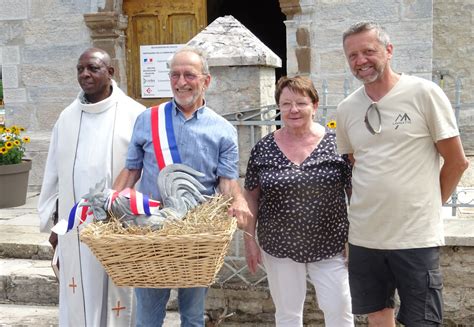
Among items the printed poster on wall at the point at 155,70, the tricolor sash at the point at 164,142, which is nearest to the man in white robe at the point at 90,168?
the tricolor sash at the point at 164,142

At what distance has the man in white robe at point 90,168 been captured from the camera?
3176 mm

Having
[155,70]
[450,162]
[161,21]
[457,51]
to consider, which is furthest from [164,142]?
[457,51]

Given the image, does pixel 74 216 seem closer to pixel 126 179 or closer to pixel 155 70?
pixel 126 179

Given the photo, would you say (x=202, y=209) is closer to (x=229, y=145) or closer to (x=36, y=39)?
(x=229, y=145)

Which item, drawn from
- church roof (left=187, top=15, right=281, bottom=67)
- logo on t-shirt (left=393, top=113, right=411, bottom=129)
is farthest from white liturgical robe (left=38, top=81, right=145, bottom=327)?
logo on t-shirt (left=393, top=113, right=411, bottom=129)

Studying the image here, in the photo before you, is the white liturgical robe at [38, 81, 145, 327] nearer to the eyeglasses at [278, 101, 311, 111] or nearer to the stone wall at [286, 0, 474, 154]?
the eyeglasses at [278, 101, 311, 111]

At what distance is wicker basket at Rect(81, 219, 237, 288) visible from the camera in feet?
8.05

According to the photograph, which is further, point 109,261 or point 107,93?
point 107,93

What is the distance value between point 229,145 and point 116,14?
493cm

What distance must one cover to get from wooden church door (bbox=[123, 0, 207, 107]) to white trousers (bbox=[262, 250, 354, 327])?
4.82 m

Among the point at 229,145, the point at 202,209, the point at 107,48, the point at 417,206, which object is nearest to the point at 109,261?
the point at 202,209

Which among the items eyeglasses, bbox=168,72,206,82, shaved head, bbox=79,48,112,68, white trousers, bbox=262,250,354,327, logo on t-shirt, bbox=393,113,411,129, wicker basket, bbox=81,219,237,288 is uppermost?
shaved head, bbox=79,48,112,68

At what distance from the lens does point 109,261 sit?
252 cm

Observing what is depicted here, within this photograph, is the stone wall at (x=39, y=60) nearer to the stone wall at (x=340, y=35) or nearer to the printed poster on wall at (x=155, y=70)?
the printed poster on wall at (x=155, y=70)
